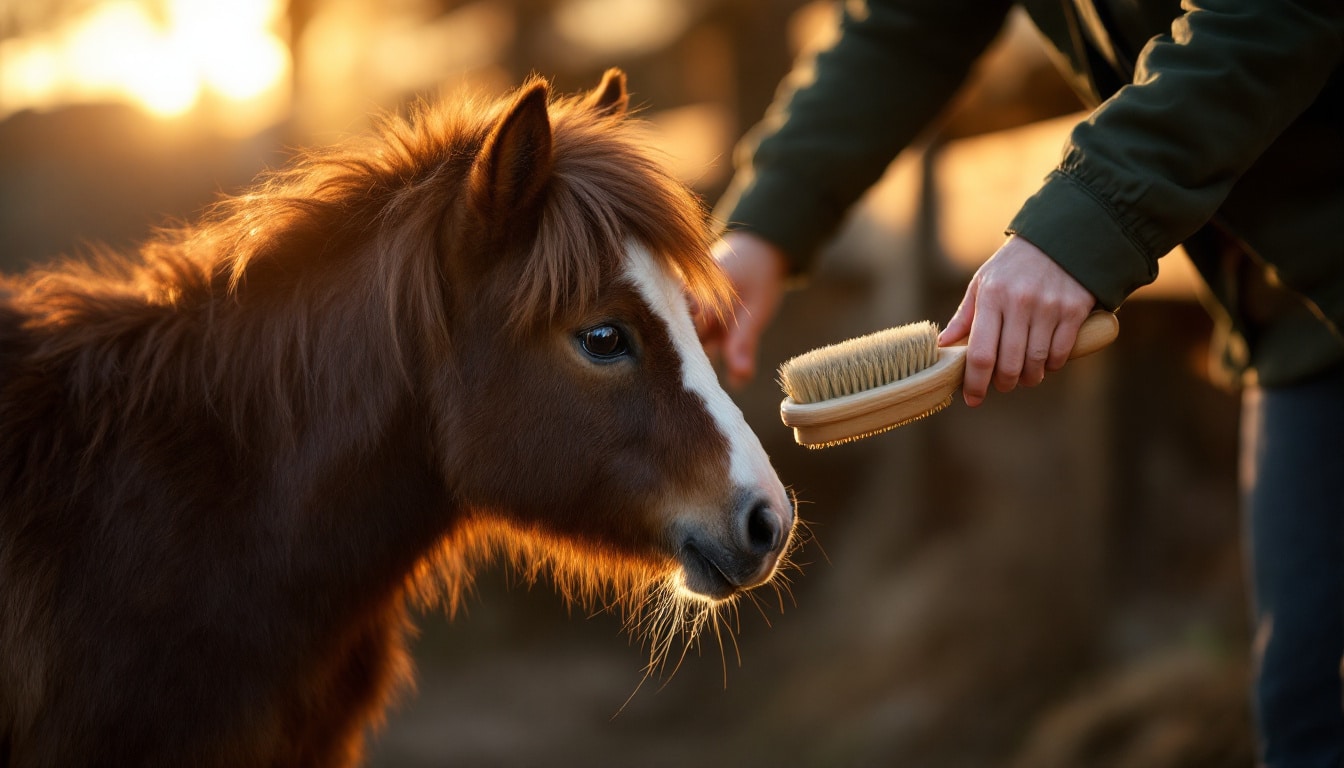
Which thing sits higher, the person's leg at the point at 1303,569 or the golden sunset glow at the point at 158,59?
the golden sunset glow at the point at 158,59

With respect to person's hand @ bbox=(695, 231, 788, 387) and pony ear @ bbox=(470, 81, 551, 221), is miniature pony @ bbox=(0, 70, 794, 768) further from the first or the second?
person's hand @ bbox=(695, 231, 788, 387)

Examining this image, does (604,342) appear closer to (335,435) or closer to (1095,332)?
(335,435)

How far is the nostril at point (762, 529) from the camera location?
2.04 meters

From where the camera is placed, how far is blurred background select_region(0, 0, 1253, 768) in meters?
4.07

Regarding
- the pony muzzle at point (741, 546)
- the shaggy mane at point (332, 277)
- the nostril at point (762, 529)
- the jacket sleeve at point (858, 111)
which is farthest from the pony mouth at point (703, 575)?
the jacket sleeve at point (858, 111)

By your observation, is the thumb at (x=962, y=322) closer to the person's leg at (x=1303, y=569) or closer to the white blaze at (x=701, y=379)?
the white blaze at (x=701, y=379)

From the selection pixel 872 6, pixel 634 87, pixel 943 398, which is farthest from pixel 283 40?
pixel 943 398

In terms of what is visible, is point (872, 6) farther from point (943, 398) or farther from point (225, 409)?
point (225, 409)

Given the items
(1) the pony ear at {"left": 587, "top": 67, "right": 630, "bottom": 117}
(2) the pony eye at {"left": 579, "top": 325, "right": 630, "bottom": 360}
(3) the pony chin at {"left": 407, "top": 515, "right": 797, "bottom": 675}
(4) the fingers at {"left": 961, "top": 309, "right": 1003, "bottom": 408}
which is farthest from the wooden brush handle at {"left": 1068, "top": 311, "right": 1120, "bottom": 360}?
(1) the pony ear at {"left": 587, "top": 67, "right": 630, "bottom": 117}

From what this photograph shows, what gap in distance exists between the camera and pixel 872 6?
105 inches

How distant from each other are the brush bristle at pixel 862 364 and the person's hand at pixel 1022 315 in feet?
0.37

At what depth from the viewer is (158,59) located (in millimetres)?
12500

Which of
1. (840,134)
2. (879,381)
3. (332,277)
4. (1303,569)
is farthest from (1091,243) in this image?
(332,277)

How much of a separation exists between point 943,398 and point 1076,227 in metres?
0.36
